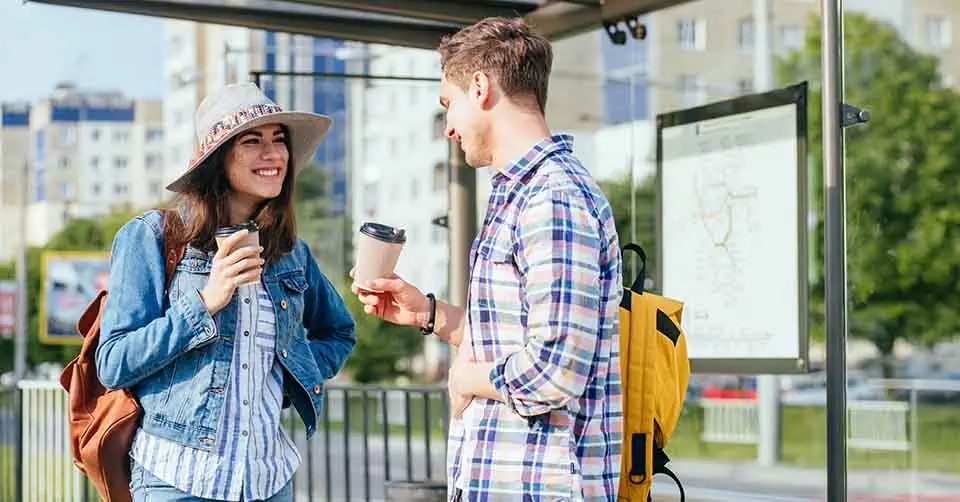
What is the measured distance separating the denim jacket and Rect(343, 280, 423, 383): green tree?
41.9 metres

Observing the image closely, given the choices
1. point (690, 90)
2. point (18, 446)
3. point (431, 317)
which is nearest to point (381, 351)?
point (690, 90)

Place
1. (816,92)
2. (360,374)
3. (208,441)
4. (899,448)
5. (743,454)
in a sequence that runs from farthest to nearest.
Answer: (360,374)
(816,92)
(743,454)
(899,448)
(208,441)

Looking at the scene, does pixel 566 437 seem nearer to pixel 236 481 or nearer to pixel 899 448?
pixel 236 481

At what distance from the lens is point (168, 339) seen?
3211mm

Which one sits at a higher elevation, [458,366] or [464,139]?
[464,139]

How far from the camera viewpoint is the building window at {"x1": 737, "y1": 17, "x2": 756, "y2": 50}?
3501 centimetres

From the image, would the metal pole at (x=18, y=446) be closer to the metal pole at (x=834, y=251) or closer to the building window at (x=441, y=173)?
the building window at (x=441, y=173)

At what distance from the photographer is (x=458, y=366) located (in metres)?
2.75

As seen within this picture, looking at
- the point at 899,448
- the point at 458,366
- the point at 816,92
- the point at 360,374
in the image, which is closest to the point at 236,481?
the point at 458,366

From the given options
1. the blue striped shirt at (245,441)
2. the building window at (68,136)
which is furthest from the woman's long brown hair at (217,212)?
the building window at (68,136)

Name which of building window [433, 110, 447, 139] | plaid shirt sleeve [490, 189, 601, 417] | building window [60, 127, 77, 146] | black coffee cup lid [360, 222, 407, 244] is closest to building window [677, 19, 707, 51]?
building window [433, 110, 447, 139]

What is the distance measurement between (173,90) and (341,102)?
50.8 metres

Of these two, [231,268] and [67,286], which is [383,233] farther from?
[67,286]

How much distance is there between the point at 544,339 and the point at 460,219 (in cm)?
431
